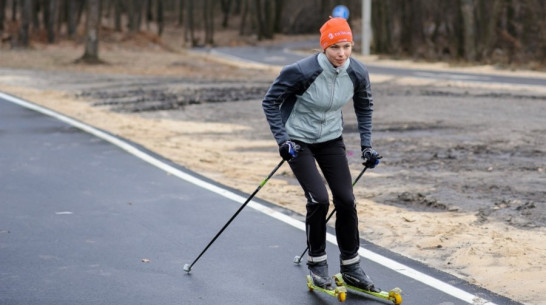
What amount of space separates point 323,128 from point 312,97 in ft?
0.82

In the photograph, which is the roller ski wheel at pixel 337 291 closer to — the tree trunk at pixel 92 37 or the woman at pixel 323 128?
the woman at pixel 323 128

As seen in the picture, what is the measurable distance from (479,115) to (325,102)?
14.0m

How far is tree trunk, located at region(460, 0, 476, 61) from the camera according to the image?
43156mm

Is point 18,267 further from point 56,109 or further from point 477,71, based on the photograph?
point 477,71

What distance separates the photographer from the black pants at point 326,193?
6641 mm

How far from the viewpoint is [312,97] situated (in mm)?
6559

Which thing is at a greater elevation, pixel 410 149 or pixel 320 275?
pixel 320 275

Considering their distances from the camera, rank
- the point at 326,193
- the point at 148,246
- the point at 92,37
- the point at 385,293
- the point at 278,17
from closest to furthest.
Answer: the point at 385,293 → the point at 326,193 → the point at 148,246 → the point at 92,37 → the point at 278,17

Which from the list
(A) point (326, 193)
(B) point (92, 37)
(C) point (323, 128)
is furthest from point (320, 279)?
(B) point (92, 37)

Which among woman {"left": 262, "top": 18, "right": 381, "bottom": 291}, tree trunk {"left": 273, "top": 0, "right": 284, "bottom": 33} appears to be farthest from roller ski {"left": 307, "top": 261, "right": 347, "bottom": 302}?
tree trunk {"left": 273, "top": 0, "right": 284, "bottom": 33}

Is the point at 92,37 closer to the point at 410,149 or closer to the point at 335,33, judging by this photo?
the point at 410,149

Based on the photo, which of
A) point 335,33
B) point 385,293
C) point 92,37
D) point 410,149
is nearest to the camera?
point 335,33

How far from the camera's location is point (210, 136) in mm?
17484

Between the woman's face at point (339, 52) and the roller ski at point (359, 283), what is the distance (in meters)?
1.35
